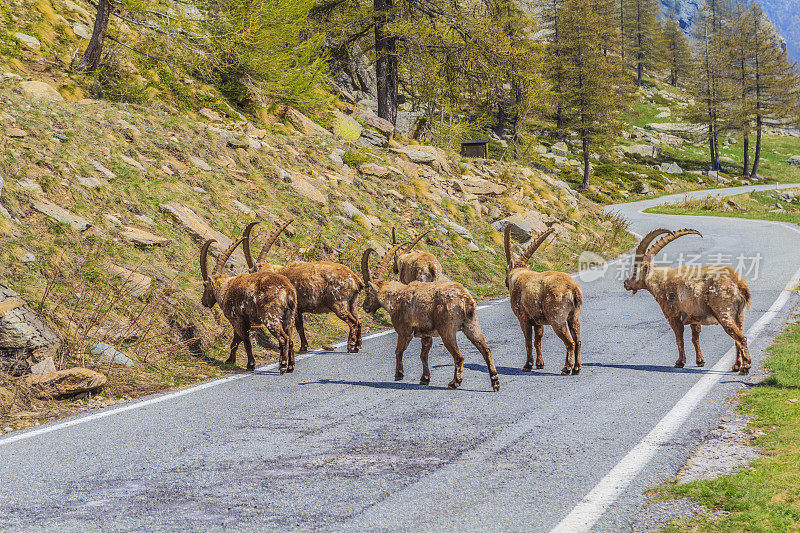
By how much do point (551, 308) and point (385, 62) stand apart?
69.2 feet

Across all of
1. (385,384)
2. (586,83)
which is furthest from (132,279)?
(586,83)

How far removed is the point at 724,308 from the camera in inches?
335

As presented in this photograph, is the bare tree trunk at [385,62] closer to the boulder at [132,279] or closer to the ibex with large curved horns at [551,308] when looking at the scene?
the boulder at [132,279]

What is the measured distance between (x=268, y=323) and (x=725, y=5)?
114901 mm

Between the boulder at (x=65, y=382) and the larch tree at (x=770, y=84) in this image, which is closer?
the boulder at (x=65, y=382)

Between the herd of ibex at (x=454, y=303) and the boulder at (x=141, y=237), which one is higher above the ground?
the boulder at (x=141, y=237)

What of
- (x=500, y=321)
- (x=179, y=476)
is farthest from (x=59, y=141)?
(x=179, y=476)

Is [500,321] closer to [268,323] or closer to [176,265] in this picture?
[268,323]

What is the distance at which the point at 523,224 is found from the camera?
876 inches

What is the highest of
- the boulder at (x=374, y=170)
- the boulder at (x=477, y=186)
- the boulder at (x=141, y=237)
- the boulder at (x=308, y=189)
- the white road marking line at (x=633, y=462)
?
the boulder at (x=374, y=170)

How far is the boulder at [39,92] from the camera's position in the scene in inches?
633

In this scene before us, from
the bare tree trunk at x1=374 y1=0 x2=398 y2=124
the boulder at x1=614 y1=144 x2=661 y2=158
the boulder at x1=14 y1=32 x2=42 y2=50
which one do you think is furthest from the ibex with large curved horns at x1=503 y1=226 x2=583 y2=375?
the boulder at x1=614 y1=144 x2=661 y2=158

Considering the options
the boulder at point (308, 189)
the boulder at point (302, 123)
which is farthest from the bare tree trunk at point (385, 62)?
the boulder at point (308, 189)

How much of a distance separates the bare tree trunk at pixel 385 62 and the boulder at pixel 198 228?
15.4 meters
